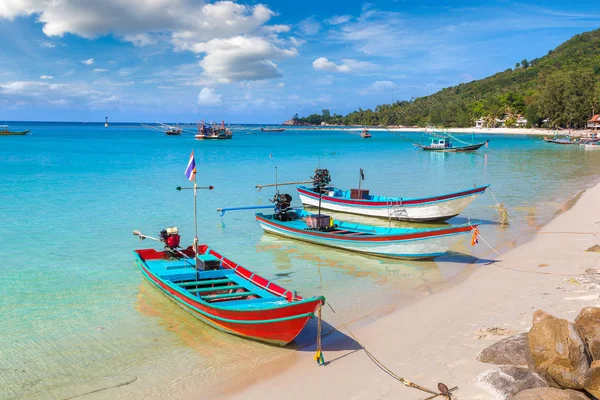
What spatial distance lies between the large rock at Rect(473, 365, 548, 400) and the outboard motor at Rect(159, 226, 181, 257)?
8.84m

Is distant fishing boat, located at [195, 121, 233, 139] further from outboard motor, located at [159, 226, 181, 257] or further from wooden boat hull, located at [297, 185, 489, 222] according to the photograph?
outboard motor, located at [159, 226, 181, 257]

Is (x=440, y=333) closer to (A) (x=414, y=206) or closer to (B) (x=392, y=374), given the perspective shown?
(B) (x=392, y=374)

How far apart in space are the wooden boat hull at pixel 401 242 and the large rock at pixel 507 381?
6.42 metres

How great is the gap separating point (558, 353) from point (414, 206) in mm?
14183

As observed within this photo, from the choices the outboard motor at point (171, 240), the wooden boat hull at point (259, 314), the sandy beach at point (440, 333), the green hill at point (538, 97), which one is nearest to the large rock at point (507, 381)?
the sandy beach at point (440, 333)

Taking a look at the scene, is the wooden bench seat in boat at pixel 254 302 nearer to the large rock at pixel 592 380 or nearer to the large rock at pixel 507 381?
the large rock at pixel 507 381

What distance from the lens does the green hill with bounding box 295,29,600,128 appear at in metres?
99.3

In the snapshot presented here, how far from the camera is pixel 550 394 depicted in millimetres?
5391

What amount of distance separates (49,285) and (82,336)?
385 centimetres

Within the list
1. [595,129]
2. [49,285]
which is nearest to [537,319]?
[49,285]

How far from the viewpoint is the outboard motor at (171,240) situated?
42.5 ft

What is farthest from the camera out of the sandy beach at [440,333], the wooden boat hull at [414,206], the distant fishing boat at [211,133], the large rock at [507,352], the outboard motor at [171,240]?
the distant fishing boat at [211,133]

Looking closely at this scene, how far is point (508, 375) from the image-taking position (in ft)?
20.8

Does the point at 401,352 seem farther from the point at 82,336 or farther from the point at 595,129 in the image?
the point at 595,129
